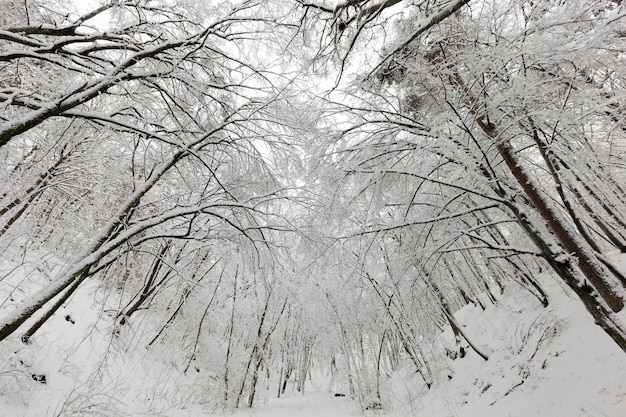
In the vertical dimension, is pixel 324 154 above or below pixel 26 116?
above

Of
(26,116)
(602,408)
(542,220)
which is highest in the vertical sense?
(542,220)

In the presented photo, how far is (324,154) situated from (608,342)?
490 cm

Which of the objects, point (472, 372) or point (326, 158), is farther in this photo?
point (472, 372)

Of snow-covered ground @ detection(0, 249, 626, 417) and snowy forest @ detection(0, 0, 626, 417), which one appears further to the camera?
snow-covered ground @ detection(0, 249, 626, 417)

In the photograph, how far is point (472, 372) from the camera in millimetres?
8539

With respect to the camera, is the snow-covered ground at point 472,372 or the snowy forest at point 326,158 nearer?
the snowy forest at point 326,158

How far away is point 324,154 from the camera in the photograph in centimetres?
467

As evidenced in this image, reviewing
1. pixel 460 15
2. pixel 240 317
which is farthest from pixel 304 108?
pixel 240 317

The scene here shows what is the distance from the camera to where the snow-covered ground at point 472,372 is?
4.60 m

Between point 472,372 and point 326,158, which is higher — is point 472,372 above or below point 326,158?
below

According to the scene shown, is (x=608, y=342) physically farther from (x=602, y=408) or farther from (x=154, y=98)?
(x=154, y=98)

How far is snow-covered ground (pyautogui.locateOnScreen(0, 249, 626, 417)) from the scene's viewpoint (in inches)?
181

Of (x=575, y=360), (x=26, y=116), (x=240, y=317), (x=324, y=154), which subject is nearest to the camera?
(x=26, y=116)

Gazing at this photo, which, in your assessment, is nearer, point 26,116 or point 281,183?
point 26,116
